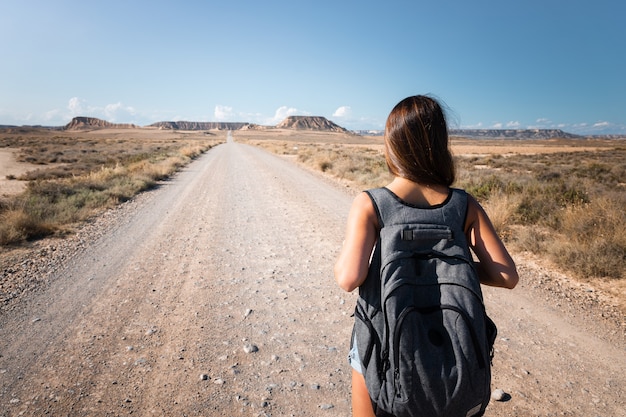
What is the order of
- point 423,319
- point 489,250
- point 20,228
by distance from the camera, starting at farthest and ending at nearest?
point 20,228 → point 489,250 → point 423,319

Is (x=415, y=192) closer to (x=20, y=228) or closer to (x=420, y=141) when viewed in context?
(x=420, y=141)

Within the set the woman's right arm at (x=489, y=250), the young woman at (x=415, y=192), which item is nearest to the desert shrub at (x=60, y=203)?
the young woman at (x=415, y=192)

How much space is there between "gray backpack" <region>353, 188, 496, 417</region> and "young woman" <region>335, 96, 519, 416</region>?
0.06m

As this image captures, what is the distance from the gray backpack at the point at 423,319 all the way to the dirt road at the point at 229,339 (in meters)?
1.60

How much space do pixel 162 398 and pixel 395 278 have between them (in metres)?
2.41

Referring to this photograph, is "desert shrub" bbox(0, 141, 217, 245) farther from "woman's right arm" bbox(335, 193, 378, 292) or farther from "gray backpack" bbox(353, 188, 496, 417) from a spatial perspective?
"gray backpack" bbox(353, 188, 496, 417)

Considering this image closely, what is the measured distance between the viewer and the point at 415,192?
1.40m

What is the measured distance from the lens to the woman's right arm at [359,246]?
4.42 feet

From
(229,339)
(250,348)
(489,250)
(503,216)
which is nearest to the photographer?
(489,250)

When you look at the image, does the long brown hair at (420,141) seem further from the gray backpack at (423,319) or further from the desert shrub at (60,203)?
the desert shrub at (60,203)

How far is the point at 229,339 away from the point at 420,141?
9.60 feet

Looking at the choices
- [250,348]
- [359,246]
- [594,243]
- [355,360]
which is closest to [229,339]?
[250,348]

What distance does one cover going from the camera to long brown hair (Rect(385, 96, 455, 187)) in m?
1.37

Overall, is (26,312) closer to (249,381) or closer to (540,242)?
(249,381)
